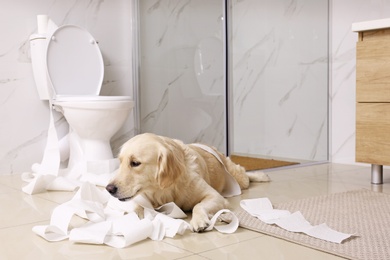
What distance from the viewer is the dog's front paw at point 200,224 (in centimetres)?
184

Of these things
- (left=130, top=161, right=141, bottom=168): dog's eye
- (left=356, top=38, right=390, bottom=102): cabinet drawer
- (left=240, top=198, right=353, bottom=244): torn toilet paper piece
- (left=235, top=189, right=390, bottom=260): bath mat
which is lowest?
(left=235, top=189, right=390, bottom=260): bath mat

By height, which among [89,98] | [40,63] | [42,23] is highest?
[42,23]

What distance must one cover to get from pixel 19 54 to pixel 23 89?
0.24 meters

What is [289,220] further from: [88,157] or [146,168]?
[88,157]

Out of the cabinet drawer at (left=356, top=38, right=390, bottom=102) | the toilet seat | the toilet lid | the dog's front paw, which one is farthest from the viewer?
the toilet lid

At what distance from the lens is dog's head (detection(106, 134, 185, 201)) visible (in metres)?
1.95

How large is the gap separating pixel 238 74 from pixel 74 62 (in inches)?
45.7

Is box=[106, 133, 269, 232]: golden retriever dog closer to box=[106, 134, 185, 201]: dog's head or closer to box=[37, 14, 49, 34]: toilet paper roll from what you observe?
box=[106, 134, 185, 201]: dog's head

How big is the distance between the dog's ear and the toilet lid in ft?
5.38

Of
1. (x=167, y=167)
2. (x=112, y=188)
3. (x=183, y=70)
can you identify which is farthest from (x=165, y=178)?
(x=183, y=70)

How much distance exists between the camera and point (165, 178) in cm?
198

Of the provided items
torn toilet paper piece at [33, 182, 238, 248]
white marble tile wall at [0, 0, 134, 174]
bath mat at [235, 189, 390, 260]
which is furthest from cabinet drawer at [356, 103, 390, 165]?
white marble tile wall at [0, 0, 134, 174]

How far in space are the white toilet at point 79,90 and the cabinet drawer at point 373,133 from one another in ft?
4.71

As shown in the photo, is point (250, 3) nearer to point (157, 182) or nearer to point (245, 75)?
point (245, 75)
